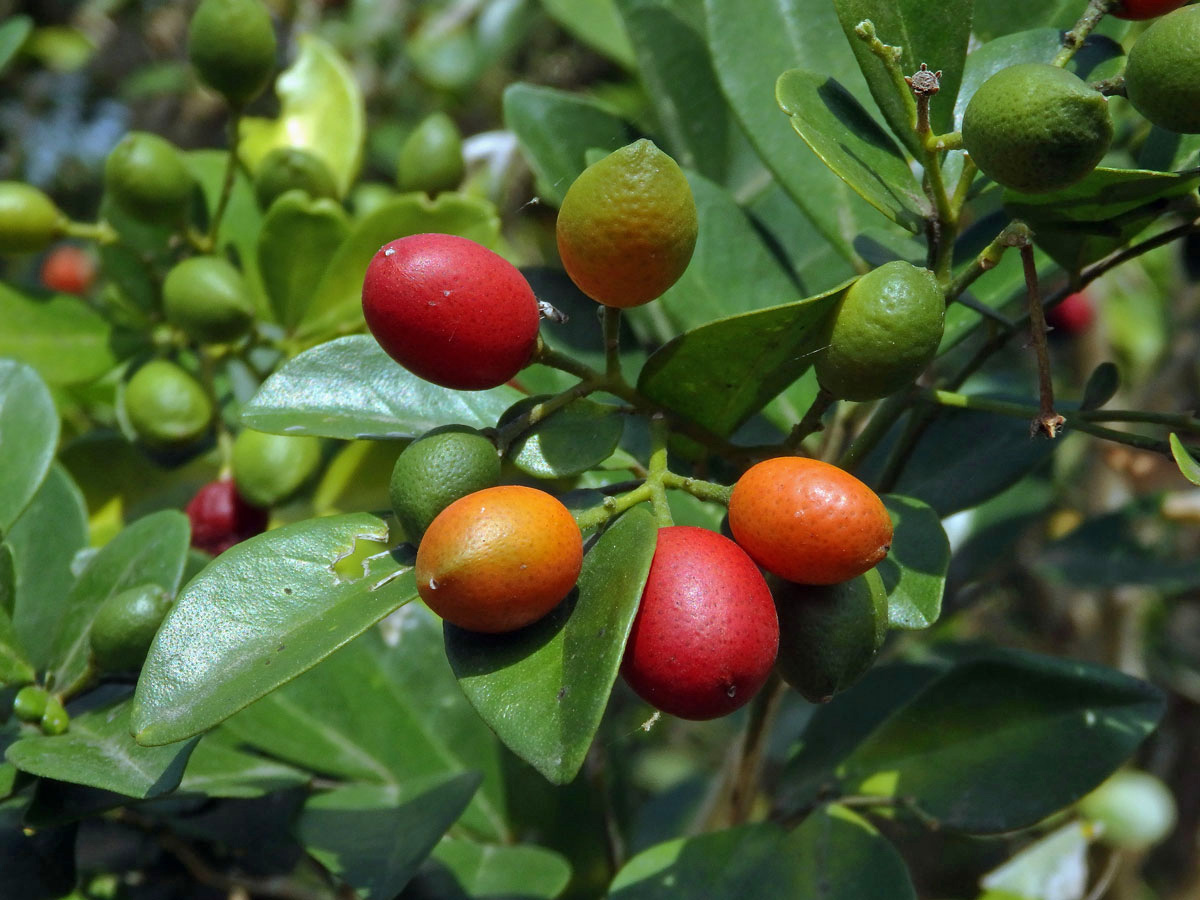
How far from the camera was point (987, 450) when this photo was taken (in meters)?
1.47

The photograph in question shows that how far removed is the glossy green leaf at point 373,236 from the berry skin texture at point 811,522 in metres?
0.85

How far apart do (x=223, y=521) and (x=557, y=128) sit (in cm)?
73

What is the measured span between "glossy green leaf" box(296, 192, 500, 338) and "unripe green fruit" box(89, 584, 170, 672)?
610mm

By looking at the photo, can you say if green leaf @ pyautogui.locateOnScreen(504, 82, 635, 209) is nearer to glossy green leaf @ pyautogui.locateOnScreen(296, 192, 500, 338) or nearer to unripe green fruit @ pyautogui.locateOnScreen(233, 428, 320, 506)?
glossy green leaf @ pyautogui.locateOnScreen(296, 192, 500, 338)

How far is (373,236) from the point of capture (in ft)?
5.10

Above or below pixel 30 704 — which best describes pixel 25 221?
above

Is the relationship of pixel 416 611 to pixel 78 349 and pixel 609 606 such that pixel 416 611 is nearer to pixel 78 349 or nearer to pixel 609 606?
pixel 78 349

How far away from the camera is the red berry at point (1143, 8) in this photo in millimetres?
1001

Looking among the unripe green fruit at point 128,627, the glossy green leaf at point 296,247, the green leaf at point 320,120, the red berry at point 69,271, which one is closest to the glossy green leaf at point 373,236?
the glossy green leaf at point 296,247

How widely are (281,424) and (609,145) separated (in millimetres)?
765

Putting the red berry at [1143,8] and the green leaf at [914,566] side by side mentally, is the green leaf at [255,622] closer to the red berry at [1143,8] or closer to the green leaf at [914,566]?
the green leaf at [914,566]

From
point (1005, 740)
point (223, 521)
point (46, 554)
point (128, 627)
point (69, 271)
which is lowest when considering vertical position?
point (1005, 740)

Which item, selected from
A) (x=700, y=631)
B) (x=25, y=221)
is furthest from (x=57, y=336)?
(x=700, y=631)

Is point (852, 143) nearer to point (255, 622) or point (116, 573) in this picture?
point (255, 622)
